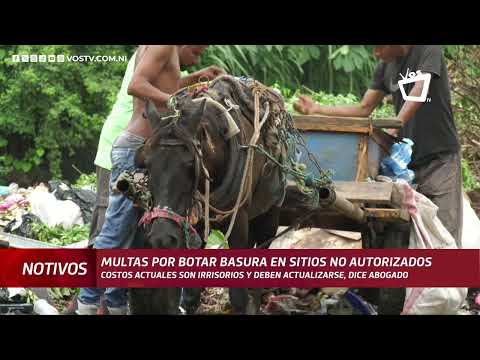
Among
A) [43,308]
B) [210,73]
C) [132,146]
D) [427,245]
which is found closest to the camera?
[132,146]

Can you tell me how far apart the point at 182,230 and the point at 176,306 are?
0.97m

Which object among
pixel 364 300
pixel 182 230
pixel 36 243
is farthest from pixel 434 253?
pixel 36 243

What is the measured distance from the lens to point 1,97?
644 cm

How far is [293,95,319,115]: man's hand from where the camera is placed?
6770mm

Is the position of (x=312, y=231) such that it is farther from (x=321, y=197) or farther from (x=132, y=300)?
(x=132, y=300)

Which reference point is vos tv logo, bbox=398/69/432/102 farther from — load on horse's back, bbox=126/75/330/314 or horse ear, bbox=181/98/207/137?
horse ear, bbox=181/98/207/137

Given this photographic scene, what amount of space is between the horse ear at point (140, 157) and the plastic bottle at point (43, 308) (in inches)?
50.0

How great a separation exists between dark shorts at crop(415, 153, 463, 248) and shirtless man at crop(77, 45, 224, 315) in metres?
1.86

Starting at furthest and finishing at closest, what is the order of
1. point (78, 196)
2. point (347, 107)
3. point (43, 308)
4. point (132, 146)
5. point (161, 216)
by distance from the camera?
point (347, 107) < point (78, 196) < point (43, 308) < point (132, 146) < point (161, 216)

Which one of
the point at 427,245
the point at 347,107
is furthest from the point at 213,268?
the point at 347,107

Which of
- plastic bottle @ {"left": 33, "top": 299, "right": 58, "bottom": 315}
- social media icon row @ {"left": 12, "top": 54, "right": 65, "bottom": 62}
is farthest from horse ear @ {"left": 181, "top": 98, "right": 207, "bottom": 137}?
plastic bottle @ {"left": 33, "top": 299, "right": 58, "bottom": 315}

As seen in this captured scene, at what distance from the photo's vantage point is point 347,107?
7.09 m

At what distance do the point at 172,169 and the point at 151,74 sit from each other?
0.78 metres
